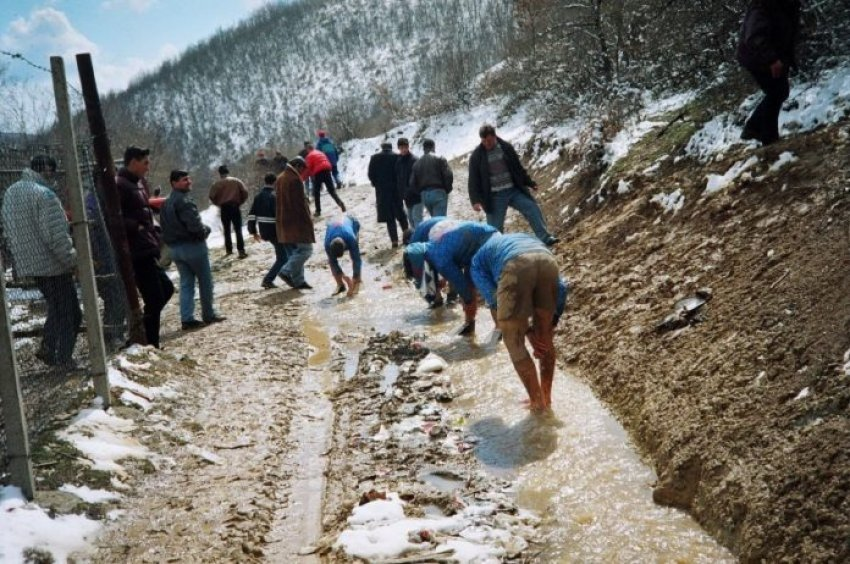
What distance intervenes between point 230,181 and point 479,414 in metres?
9.76

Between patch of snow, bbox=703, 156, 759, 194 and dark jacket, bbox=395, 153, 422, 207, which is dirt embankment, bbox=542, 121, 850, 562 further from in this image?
dark jacket, bbox=395, 153, 422, 207

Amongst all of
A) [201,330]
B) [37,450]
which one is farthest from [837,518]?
Result: [201,330]

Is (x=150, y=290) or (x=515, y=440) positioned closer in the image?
(x=515, y=440)

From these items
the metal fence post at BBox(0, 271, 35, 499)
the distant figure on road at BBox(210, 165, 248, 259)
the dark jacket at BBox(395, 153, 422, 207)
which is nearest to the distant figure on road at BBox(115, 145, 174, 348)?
the metal fence post at BBox(0, 271, 35, 499)

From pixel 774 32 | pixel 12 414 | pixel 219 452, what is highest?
pixel 774 32

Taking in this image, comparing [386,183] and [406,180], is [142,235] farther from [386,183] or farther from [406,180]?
[386,183]

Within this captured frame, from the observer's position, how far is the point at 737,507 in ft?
10.8

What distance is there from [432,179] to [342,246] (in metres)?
2.04

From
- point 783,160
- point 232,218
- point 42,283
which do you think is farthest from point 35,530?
point 232,218

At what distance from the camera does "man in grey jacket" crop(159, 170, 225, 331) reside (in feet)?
27.2

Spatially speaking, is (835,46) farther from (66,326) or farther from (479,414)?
(66,326)

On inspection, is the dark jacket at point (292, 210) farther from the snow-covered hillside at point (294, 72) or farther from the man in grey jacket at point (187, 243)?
the snow-covered hillside at point (294, 72)

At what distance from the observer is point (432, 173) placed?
35.1 feet

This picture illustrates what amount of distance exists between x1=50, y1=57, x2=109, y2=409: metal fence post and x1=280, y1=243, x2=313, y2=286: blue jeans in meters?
5.57
